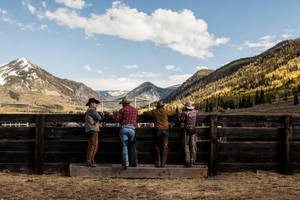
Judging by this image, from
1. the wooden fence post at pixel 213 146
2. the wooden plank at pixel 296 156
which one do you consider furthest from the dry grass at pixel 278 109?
the wooden fence post at pixel 213 146

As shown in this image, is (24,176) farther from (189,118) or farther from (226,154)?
(226,154)

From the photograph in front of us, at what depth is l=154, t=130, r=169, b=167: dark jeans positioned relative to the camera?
29.2 ft

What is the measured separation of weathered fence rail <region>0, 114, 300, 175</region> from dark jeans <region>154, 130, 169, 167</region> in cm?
44

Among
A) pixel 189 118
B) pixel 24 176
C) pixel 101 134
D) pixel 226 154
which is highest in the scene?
pixel 189 118

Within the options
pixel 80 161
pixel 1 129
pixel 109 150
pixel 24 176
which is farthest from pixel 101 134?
pixel 1 129

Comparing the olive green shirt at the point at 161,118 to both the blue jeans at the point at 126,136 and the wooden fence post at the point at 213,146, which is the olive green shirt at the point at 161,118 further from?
the wooden fence post at the point at 213,146

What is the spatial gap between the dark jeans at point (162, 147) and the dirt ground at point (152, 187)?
2.26 ft

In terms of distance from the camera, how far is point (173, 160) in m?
9.47

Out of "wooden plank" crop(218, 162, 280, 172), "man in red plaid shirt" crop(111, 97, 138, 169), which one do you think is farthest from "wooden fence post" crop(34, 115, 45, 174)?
"wooden plank" crop(218, 162, 280, 172)

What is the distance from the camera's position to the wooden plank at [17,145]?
9.67 metres

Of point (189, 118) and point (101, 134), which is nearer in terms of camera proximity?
point (189, 118)

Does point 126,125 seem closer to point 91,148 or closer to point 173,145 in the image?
point 91,148

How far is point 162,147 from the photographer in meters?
9.01

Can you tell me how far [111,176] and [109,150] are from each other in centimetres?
113
